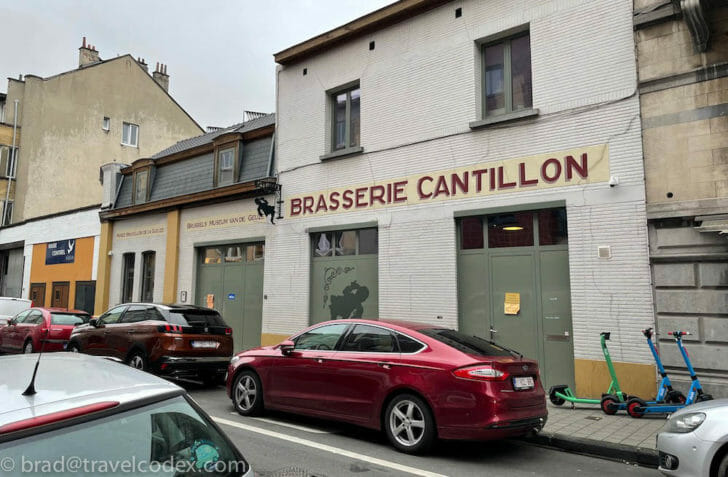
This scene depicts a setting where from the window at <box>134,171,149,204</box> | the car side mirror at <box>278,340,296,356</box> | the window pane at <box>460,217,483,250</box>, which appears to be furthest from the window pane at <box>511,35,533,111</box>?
the window at <box>134,171,149,204</box>

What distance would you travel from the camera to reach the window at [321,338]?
7.35m

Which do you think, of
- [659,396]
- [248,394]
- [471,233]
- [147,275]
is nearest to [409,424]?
[248,394]

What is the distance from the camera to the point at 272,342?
13578 millimetres

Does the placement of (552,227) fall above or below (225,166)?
below

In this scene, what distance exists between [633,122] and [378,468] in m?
6.86

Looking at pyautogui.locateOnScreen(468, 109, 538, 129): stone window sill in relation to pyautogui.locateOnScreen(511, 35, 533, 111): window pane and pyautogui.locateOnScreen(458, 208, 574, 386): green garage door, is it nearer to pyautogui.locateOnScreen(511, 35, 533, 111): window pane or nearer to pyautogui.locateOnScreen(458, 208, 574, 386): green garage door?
pyautogui.locateOnScreen(511, 35, 533, 111): window pane

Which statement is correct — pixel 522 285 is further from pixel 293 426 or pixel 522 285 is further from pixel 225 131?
pixel 225 131

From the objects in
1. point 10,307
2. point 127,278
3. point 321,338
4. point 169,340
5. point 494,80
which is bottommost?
point 169,340

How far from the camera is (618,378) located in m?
8.42

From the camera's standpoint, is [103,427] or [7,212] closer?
[103,427]

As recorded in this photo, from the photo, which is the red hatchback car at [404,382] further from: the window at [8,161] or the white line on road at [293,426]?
the window at [8,161]

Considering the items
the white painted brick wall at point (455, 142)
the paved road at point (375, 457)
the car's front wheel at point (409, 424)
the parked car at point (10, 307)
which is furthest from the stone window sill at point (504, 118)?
the parked car at point (10, 307)

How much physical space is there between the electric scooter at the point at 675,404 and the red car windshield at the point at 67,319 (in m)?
13.6

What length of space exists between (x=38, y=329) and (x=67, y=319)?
2.36 ft
